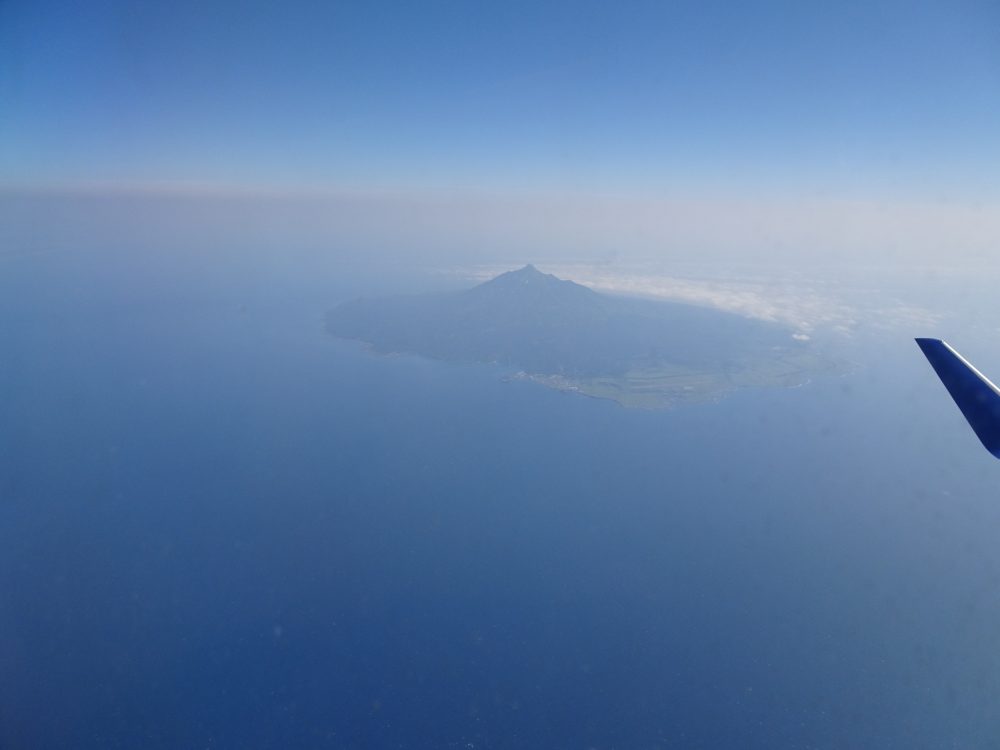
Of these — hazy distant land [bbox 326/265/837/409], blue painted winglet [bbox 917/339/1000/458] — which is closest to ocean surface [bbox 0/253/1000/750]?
hazy distant land [bbox 326/265/837/409]

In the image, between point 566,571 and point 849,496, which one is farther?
point 849,496

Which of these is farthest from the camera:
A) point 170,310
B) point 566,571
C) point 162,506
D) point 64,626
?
point 170,310

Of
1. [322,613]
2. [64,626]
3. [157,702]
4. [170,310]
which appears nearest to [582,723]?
[322,613]

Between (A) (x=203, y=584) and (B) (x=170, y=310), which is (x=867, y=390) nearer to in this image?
(A) (x=203, y=584)

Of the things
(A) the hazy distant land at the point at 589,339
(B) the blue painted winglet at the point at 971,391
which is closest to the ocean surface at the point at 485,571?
(A) the hazy distant land at the point at 589,339

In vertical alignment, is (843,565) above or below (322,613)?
above

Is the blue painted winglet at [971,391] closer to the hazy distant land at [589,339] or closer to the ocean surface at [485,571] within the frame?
the ocean surface at [485,571]

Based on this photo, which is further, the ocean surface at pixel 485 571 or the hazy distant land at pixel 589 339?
the hazy distant land at pixel 589 339
